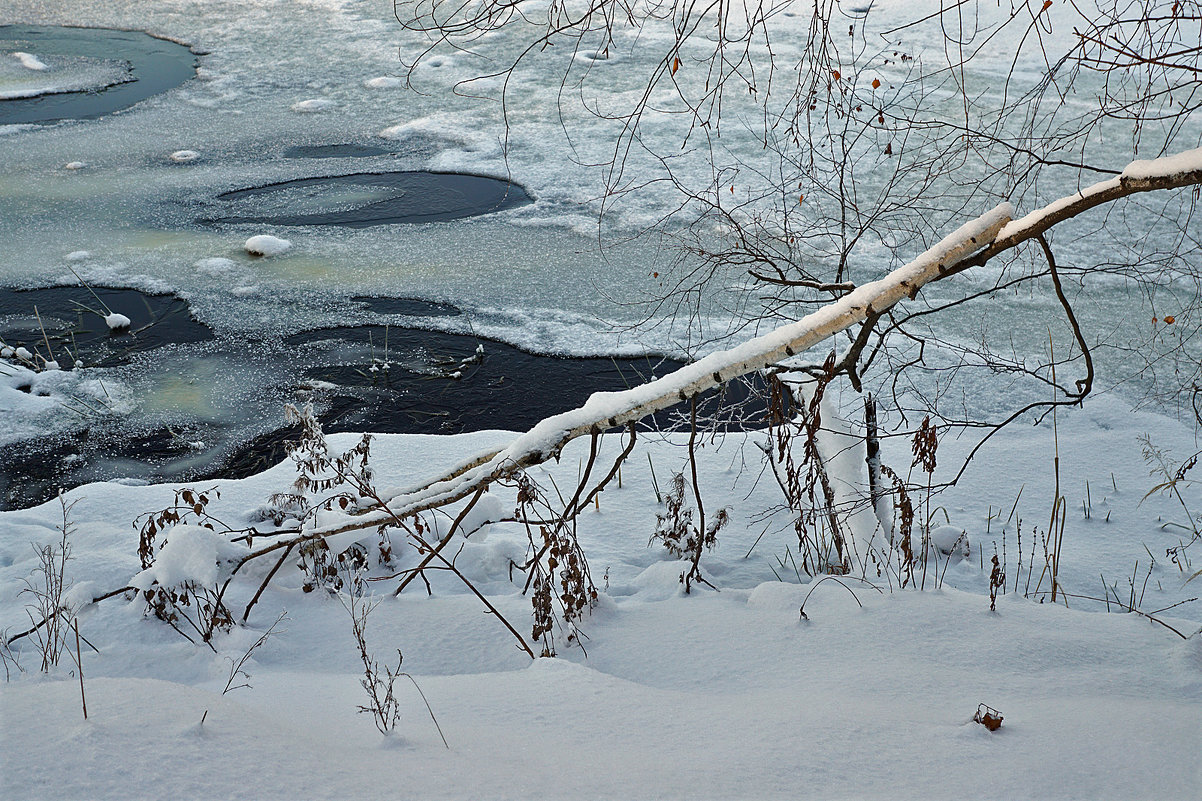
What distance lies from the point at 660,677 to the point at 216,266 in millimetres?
5302

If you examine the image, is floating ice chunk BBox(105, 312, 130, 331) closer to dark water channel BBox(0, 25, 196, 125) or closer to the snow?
dark water channel BBox(0, 25, 196, 125)

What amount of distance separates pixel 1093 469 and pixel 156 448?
461 centimetres

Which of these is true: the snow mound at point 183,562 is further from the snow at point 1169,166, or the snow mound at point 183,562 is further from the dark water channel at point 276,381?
the snow at point 1169,166

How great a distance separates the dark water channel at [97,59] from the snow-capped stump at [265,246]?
14.8ft

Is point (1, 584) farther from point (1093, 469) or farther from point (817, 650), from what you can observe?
point (1093, 469)

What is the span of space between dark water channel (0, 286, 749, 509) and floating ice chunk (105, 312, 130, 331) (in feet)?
0.16

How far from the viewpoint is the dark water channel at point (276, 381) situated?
14.9ft

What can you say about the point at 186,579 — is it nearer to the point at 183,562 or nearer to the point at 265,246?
the point at 183,562

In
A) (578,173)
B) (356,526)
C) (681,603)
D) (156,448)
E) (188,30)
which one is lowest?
(156,448)

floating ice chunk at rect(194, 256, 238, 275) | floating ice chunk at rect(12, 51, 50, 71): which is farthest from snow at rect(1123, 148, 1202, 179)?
floating ice chunk at rect(12, 51, 50, 71)

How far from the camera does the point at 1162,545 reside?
137 inches

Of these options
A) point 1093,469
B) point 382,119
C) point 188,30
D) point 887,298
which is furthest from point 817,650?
point 188,30

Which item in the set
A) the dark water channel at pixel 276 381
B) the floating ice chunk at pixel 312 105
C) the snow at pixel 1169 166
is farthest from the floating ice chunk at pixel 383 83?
the snow at pixel 1169 166

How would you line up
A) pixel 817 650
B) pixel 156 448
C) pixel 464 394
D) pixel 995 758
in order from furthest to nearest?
1. pixel 464 394
2. pixel 156 448
3. pixel 817 650
4. pixel 995 758
